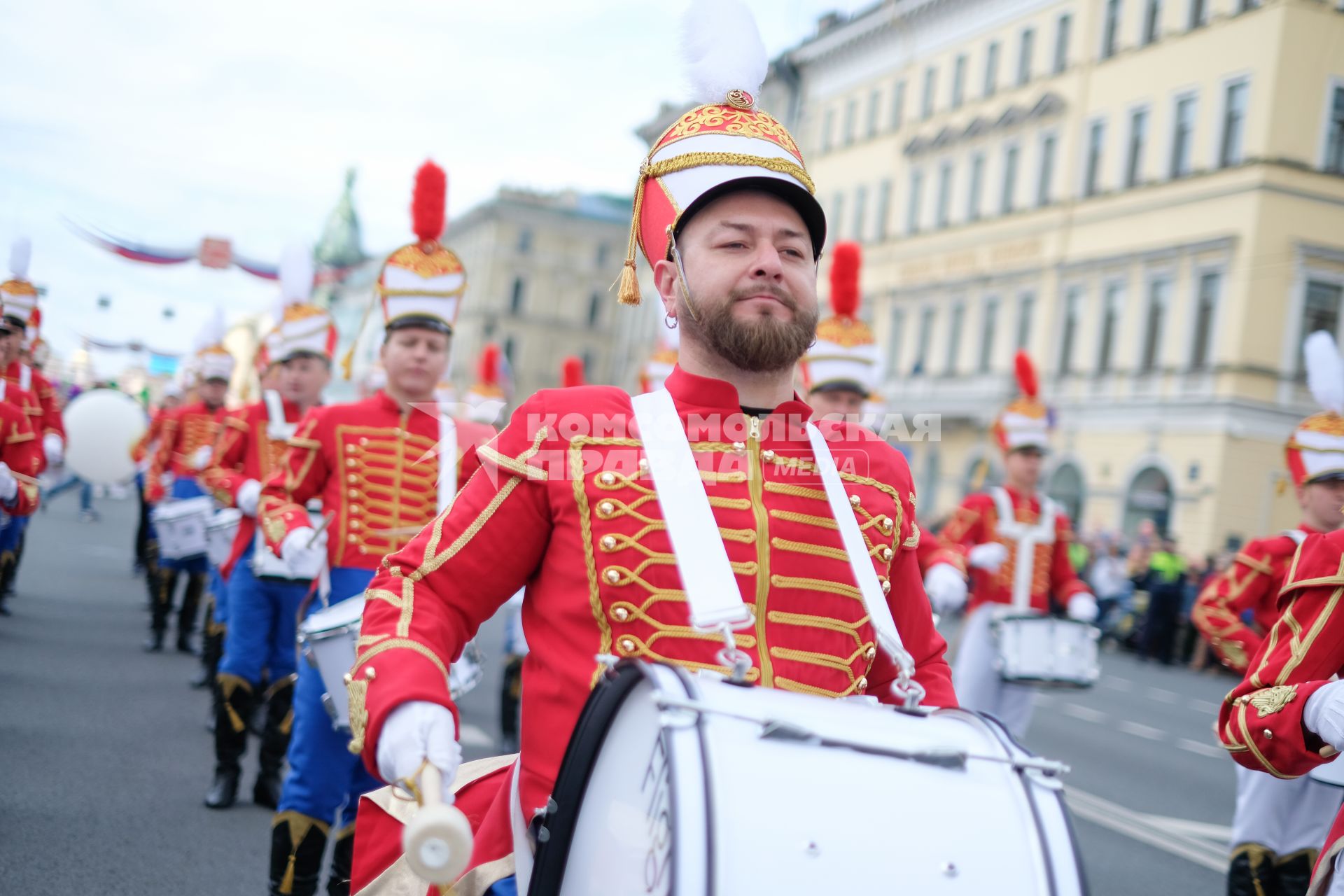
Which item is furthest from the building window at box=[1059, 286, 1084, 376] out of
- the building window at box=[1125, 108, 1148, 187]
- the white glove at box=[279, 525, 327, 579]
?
the white glove at box=[279, 525, 327, 579]

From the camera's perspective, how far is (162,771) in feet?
22.7

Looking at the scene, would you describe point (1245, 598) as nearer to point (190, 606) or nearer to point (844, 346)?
point (844, 346)

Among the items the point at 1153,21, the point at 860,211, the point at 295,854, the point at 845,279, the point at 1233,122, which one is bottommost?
the point at 295,854

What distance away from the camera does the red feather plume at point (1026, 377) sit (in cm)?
958

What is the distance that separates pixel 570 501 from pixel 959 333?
38.6 m

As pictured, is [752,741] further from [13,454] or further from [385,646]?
[13,454]

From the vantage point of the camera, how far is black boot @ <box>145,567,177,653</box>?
10797 millimetres

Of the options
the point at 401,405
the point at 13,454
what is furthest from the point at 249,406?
the point at 401,405

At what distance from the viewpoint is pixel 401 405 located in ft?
18.0

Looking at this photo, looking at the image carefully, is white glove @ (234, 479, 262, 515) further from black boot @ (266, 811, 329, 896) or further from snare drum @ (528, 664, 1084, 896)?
snare drum @ (528, 664, 1084, 896)

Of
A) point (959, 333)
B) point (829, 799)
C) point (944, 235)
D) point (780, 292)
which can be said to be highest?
point (944, 235)

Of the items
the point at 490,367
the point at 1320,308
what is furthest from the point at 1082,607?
the point at 1320,308

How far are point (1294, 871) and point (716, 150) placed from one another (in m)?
4.11

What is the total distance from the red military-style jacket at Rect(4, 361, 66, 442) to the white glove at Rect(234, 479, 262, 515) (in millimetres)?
2400
